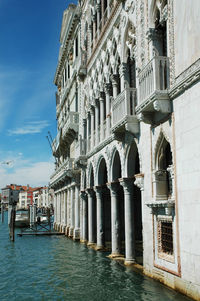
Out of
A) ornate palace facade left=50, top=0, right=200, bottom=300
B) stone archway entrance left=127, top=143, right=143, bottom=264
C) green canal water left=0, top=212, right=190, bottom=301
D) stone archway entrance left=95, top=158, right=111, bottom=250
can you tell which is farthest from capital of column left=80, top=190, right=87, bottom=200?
green canal water left=0, top=212, right=190, bottom=301

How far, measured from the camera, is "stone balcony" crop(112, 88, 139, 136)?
12.1 metres

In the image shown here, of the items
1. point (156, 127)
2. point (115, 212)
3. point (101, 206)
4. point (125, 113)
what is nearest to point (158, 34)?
point (125, 113)

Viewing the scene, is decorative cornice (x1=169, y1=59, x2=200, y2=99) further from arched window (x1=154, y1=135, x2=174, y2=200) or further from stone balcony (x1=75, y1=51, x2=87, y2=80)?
stone balcony (x1=75, y1=51, x2=87, y2=80)

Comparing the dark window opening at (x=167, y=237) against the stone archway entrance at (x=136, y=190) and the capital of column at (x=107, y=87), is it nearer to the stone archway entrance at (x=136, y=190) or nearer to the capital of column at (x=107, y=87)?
the stone archway entrance at (x=136, y=190)

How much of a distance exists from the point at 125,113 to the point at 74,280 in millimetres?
5884

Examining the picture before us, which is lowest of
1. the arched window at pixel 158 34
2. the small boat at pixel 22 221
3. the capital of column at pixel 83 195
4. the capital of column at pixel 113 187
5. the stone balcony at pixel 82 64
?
the small boat at pixel 22 221

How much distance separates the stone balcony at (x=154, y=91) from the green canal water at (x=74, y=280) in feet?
15.6

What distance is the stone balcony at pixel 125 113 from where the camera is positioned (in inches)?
478

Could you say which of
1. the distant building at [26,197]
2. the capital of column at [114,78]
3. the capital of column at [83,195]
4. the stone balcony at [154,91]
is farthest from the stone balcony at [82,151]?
the distant building at [26,197]

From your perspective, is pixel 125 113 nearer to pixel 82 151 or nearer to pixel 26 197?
pixel 82 151

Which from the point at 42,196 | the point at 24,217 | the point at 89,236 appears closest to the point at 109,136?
the point at 89,236

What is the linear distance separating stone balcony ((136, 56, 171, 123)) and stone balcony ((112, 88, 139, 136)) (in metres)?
1.46

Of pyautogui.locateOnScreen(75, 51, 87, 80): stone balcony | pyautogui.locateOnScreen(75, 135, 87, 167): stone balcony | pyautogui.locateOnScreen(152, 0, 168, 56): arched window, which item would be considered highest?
pyautogui.locateOnScreen(75, 51, 87, 80): stone balcony

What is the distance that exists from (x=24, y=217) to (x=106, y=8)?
35.0 m
